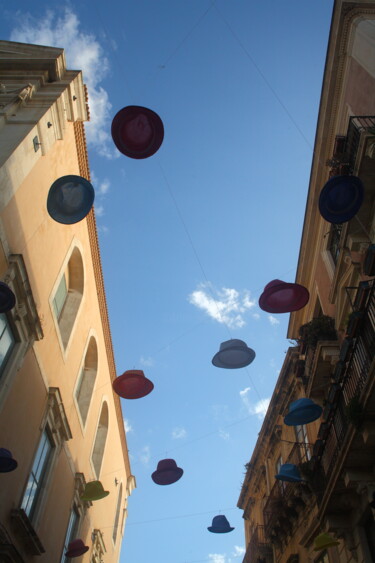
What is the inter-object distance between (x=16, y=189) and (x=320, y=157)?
8.83m

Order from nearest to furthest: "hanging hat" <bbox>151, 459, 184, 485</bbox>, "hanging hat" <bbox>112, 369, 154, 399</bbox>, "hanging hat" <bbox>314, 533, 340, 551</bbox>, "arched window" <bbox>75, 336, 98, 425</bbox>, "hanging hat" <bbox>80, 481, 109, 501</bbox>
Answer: "hanging hat" <bbox>314, 533, 340, 551</bbox>
"hanging hat" <bbox>112, 369, 154, 399</bbox>
"hanging hat" <bbox>151, 459, 184, 485</bbox>
"hanging hat" <bbox>80, 481, 109, 501</bbox>
"arched window" <bbox>75, 336, 98, 425</bbox>

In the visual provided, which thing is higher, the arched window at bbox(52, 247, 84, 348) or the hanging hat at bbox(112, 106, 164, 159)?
the arched window at bbox(52, 247, 84, 348)

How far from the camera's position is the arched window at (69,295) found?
45.8ft

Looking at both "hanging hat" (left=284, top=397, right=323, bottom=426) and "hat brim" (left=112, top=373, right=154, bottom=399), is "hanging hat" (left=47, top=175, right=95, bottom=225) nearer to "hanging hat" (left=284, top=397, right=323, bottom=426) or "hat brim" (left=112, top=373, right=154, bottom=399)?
"hat brim" (left=112, top=373, right=154, bottom=399)

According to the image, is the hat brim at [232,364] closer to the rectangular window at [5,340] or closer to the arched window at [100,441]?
the rectangular window at [5,340]

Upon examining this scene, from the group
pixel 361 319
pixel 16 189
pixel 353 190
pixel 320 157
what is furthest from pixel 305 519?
pixel 16 189

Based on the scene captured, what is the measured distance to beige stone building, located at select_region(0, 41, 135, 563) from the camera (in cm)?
988

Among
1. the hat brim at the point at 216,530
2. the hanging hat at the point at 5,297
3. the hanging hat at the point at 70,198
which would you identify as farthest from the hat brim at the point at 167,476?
the hanging hat at the point at 70,198

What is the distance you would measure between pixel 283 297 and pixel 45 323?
6820 mm

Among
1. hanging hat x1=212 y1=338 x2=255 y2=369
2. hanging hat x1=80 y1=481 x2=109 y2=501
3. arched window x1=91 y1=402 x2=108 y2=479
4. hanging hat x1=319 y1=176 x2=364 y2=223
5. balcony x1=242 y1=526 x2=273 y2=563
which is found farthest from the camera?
arched window x1=91 y1=402 x2=108 y2=479

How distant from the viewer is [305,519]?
11.8 m

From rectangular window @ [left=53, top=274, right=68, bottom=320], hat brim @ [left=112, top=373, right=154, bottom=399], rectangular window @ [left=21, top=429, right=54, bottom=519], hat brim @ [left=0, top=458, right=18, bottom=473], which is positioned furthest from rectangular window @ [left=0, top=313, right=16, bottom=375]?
rectangular window @ [left=21, top=429, right=54, bottom=519]

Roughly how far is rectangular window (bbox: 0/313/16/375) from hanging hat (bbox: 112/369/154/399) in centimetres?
261

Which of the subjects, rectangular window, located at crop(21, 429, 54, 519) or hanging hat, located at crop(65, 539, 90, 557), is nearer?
rectangular window, located at crop(21, 429, 54, 519)
